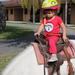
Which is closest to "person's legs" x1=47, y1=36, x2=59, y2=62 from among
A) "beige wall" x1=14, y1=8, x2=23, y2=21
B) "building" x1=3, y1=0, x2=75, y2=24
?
"building" x1=3, y1=0, x2=75, y2=24

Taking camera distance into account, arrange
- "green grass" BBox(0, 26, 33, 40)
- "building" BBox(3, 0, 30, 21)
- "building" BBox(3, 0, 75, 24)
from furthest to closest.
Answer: "building" BBox(3, 0, 30, 21) < "building" BBox(3, 0, 75, 24) < "green grass" BBox(0, 26, 33, 40)

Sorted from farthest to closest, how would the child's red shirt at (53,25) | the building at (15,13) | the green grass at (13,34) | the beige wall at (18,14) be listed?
the beige wall at (18,14) → the building at (15,13) → the green grass at (13,34) → the child's red shirt at (53,25)

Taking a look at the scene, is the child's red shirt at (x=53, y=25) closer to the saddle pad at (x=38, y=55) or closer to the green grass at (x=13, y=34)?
the saddle pad at (x=38, y=55)

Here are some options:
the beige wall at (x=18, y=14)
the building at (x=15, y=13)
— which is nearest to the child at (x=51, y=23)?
the building at (x=15, y=13)

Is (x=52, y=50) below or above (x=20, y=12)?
above

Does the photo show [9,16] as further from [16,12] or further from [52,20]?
[52,20]

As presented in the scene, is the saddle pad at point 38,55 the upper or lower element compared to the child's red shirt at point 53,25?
lower

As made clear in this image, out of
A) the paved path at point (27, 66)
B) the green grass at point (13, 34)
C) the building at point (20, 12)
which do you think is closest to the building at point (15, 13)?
the building at point (20, 12)

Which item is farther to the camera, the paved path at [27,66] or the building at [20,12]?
the building at [20,12]

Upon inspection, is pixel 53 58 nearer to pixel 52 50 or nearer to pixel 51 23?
pixel 52 50

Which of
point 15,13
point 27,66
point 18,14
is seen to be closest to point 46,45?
point 27,66

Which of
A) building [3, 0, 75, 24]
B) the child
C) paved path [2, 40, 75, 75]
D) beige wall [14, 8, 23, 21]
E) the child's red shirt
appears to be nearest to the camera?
paved path [2, 40, 75, 75]

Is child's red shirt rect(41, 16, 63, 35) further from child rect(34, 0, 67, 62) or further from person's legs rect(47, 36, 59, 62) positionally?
person's legs rect(47, 36, 59, 62)

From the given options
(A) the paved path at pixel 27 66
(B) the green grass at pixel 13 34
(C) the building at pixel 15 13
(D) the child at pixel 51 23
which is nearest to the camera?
(A) the paved path at pixel 27 66
